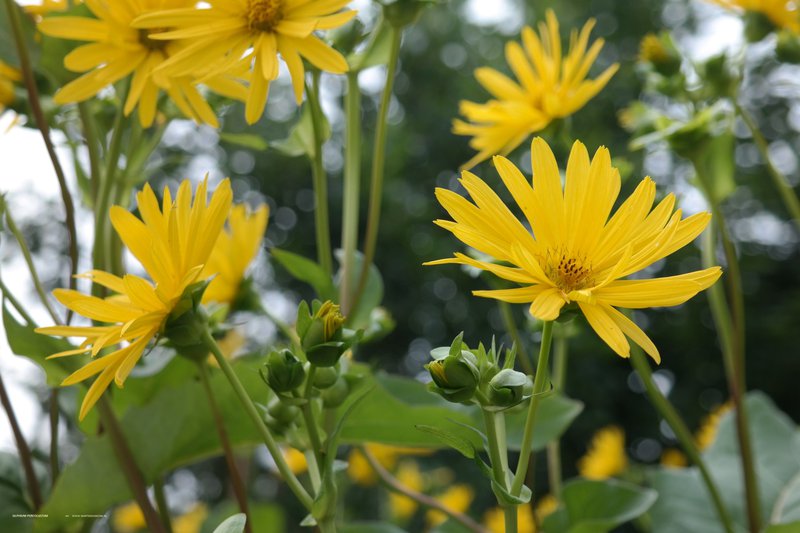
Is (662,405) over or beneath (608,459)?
over

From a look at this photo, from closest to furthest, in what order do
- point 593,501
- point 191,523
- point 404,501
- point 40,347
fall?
1. point 40,347
2. point 593,501
3. point 191,523
4. point 404,501

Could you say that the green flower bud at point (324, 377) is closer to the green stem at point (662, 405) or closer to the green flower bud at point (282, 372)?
the green flower bud at point (282, 372)

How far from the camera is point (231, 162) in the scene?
15.8 ft

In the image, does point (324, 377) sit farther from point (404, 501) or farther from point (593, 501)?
point (404, 501)

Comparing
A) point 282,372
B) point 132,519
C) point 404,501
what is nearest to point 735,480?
point 282,372

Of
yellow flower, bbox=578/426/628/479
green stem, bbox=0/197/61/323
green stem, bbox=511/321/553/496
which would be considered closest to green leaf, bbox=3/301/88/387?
green stem, bbox=0/197/61/323

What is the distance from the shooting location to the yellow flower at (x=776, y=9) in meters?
0.66

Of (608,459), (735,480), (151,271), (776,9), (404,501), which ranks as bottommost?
(404,501)

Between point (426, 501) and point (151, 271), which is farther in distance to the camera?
point (426, 501)

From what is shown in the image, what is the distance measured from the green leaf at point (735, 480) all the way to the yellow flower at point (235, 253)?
33 centimetres

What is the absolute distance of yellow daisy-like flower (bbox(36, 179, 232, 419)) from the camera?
0.33m

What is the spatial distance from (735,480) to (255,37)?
18.5 inches

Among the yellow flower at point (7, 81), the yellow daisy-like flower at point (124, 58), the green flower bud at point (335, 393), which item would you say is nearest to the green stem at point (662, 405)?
the green flower bud at point (335, 393)

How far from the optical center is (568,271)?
1.10ft
